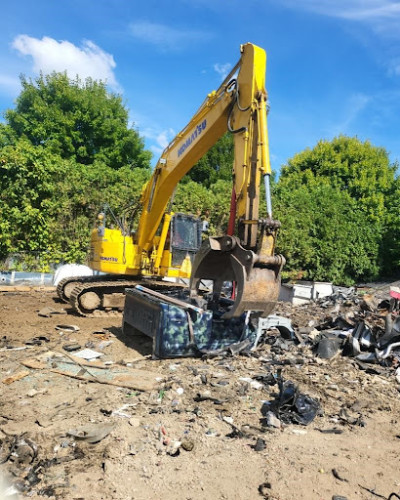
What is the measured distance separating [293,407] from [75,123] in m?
24.4

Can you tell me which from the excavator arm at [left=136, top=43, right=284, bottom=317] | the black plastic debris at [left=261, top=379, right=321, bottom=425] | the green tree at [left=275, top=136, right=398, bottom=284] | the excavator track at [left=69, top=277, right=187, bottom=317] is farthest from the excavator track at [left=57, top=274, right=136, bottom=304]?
the green tree at [left=275, top=136, right=398, bottom=284]

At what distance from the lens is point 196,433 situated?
3.68 m

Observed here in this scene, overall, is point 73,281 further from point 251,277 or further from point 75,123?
point 75,123

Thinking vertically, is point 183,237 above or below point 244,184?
below

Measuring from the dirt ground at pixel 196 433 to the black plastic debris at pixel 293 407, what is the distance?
0.09 meters

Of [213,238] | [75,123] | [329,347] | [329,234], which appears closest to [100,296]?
[213,238]

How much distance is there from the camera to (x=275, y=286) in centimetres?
498

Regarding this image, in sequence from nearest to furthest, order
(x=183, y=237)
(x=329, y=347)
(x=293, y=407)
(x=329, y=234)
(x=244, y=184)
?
(x=293, y=407) → (x=244, y=184) → (x=329, y=347) → (x=183, y=237) → (x=329, y=234)

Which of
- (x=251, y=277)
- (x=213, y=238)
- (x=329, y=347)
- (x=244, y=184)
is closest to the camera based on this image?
(x=251, y=277)

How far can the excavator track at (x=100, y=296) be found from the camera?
30.1 ft

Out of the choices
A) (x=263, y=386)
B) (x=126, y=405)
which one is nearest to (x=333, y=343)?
(x=263, y=386)

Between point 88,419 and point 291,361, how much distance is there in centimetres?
302

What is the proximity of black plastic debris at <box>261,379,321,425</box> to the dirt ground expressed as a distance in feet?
0.28

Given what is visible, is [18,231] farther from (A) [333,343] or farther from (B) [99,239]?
(A) [333,343]
